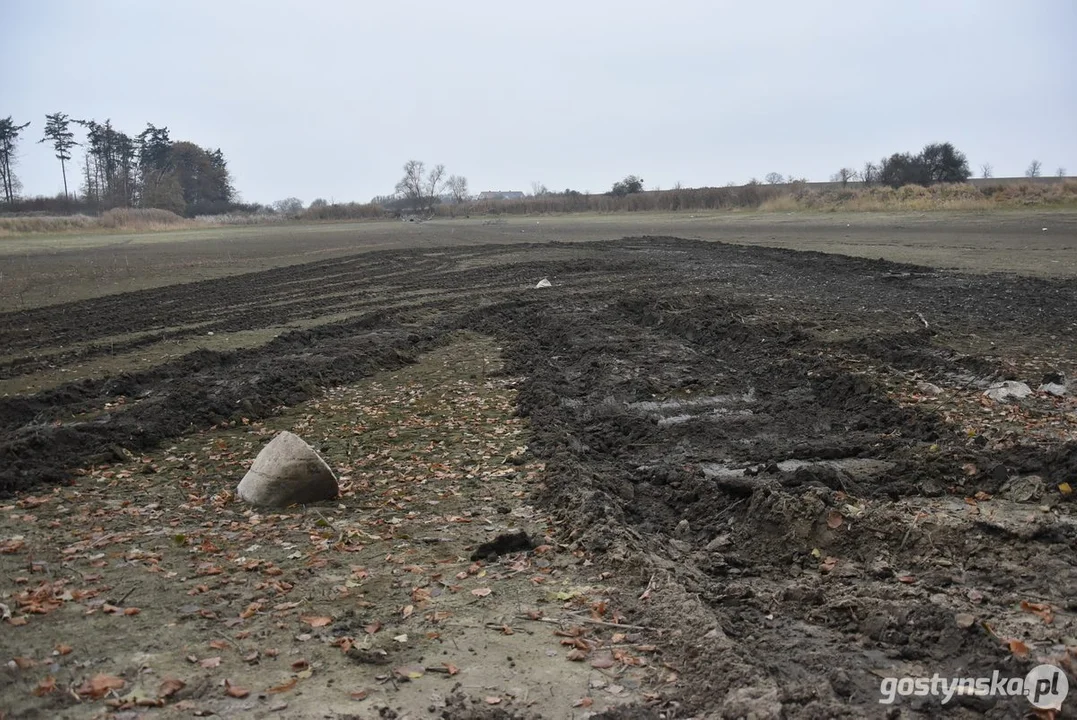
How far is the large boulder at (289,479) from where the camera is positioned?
262 inches

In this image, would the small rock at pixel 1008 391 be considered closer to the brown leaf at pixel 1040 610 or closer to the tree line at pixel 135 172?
the brown leaf at pixel 1040 610

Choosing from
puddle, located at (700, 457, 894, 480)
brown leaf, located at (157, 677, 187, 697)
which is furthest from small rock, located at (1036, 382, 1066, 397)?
brown leaf, located at (157, 677, 187, 697)

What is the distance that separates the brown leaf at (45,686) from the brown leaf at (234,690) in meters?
0.81

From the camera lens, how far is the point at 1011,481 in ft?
20.1

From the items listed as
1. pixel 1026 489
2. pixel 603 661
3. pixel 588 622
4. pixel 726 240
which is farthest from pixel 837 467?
pixel 726 240

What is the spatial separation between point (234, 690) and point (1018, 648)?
363cm

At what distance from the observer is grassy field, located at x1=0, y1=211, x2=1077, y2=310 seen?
2236 centimetres

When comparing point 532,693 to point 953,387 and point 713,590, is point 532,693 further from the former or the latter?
point 953,387

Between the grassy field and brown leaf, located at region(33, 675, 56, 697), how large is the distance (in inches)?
719

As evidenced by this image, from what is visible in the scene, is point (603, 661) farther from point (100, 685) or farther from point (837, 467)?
point (837, 467)

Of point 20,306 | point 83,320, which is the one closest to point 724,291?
point 83,320

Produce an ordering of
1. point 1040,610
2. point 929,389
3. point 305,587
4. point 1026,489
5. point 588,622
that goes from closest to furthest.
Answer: point 1040,610, point 588,622, point 305,587, point 1026,489, point 929,389

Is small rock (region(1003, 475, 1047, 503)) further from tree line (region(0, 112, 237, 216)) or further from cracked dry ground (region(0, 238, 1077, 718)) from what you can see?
tree line (region(0, 112, 237, 216))

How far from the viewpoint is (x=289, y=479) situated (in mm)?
6645
